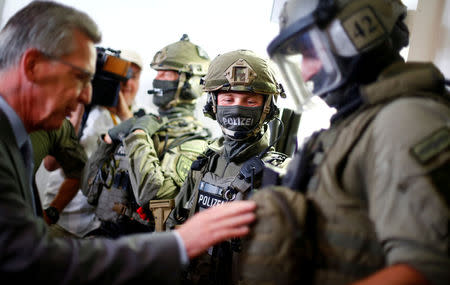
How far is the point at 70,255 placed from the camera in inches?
38.7

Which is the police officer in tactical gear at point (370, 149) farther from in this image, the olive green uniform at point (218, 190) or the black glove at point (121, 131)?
the black glove at point (121, 131)

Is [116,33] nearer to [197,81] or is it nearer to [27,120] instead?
[197,81]

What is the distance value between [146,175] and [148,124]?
53 cm

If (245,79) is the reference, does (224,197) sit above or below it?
below

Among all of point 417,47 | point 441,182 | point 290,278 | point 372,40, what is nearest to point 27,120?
point 290,278

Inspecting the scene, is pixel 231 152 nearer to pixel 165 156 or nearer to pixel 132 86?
pixel 165 156

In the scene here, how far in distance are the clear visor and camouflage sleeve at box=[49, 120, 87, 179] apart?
198 centimetres

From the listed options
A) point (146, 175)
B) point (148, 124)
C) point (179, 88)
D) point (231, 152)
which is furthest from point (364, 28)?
point (179, 88)

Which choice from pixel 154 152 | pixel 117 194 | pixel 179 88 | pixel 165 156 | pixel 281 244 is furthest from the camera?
pixel 179 88

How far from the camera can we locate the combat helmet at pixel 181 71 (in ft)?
10.3

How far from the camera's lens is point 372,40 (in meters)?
1.04

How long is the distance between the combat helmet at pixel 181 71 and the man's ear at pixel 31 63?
6.32ft

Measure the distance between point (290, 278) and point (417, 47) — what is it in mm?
1705

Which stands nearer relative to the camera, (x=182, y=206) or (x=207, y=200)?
(x=207, y=200)
